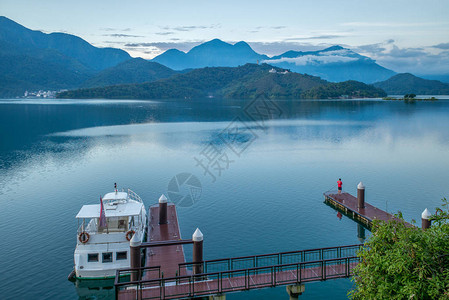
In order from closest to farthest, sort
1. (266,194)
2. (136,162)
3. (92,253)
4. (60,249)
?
(92,253) → (60,249) → (266,194) → (136,162)

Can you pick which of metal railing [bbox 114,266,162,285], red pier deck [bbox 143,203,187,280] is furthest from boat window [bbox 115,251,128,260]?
red pier deck [bbox 143,203,187,280]

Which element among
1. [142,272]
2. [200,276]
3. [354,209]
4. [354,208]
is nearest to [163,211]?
[142,272]

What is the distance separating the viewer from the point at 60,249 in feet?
80.3

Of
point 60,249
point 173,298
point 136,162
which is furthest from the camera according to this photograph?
point 136,162

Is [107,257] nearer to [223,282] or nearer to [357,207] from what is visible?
[223,282]

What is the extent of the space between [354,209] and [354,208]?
284 millimetres

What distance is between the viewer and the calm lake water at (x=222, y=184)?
23688mm

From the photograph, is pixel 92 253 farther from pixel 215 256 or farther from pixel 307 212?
pixel 307 212

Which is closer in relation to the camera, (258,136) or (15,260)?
(15,260)

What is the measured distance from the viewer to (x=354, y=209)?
31.7 m

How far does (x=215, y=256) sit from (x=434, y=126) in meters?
89.3

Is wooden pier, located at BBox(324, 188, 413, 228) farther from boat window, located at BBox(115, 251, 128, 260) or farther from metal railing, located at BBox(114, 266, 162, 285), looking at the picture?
boat window, located at BBox(115, 251, 128, 260)

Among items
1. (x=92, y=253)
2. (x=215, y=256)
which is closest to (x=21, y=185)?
(x=92, y=253)

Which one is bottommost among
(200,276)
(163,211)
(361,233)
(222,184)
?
(361,233)
